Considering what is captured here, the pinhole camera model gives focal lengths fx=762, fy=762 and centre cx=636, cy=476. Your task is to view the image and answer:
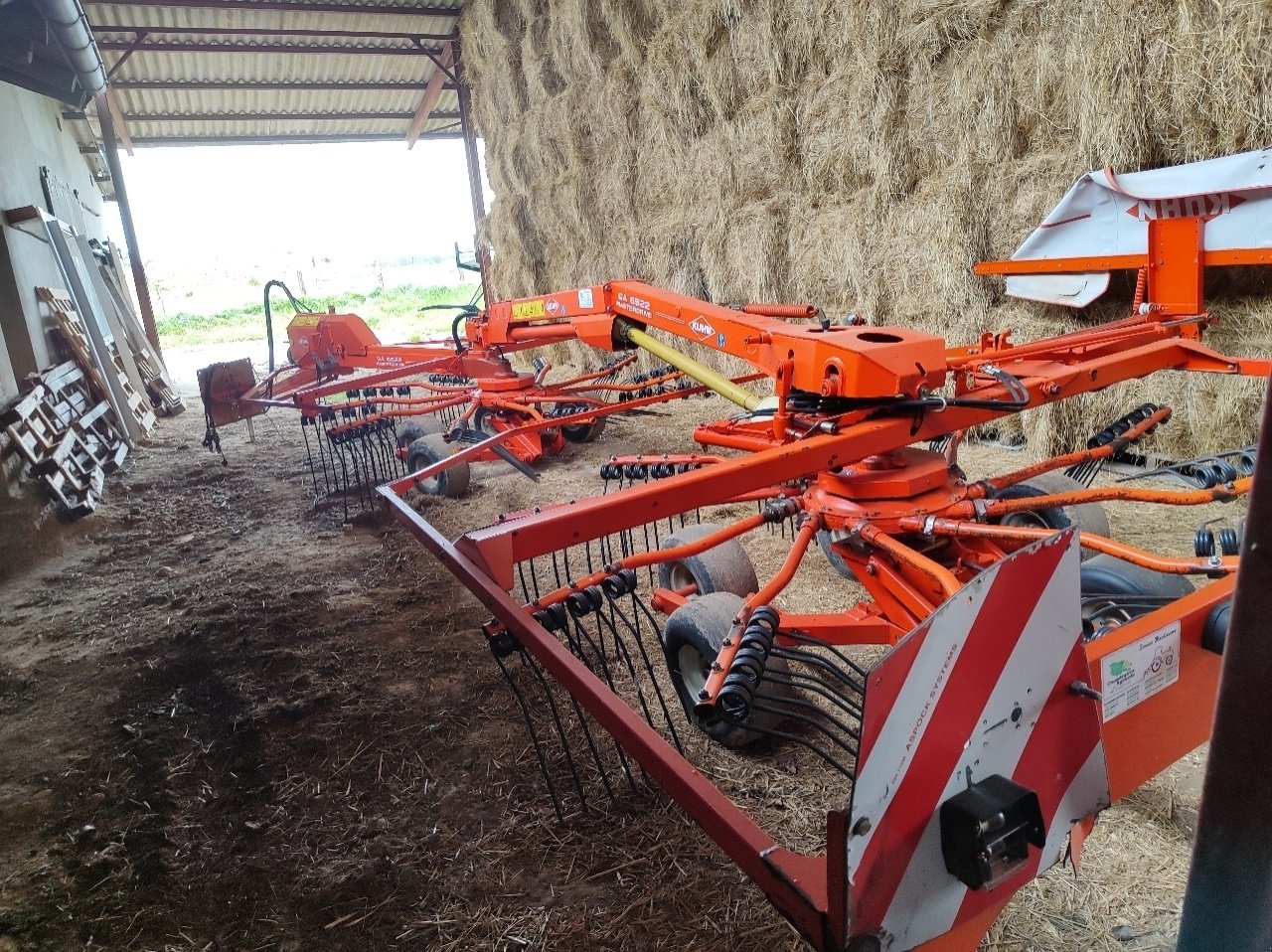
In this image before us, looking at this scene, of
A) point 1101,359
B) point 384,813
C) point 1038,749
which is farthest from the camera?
point 1101,359

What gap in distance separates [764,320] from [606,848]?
192cm

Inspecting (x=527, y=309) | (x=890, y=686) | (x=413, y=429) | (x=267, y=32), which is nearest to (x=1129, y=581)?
(x=890, y=686)

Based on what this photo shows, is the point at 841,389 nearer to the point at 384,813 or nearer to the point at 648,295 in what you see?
the point at 648,295

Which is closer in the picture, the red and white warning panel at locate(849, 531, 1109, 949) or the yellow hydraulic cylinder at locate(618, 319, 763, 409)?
the red and white warning panel at locate(849, 531, 1109, 949)

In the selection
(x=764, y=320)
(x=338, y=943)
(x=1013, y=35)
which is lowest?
(x=338, y=943)

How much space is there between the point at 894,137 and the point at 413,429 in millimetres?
3810

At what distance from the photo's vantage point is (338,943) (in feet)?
5.85

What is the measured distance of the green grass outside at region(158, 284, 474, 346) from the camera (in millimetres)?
18797

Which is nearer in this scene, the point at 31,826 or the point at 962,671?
the point at 962,671

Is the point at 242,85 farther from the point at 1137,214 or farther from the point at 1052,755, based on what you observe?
the point at 1052,755

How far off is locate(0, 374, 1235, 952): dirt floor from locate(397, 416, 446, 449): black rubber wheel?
62.5 inches

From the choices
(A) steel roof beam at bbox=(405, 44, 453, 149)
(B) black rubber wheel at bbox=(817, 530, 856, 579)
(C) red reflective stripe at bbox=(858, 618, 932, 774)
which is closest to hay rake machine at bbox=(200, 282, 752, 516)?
(B) black rubber wheel at bbox=(817, 530, 856, 579)

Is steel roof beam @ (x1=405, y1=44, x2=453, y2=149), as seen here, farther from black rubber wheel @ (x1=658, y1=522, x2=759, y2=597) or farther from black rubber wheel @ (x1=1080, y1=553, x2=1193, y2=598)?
black rubber wheel @ (x1=1080, y1=553, x2=1193, y2=598)

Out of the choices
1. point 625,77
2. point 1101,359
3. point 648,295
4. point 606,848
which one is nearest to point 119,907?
point 606,848
